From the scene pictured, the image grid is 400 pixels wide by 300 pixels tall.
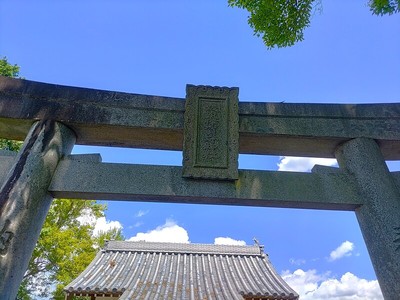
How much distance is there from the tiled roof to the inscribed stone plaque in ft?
19.5

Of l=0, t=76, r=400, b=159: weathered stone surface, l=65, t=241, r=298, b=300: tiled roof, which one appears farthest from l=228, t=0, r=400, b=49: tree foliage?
l=65, t=241, r=298, b=300: tiled roof

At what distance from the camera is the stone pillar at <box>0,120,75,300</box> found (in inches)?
99.0

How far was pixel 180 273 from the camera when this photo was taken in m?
10.2

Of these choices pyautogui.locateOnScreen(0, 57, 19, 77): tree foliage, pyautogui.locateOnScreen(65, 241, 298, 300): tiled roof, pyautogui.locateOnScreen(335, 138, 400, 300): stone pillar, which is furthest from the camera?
pyautogui.locateOnScreen(0, 57, 19, 77): tree foliage

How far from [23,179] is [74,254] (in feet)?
46.2

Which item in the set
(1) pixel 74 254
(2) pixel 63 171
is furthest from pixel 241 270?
(2) pixel 63 171

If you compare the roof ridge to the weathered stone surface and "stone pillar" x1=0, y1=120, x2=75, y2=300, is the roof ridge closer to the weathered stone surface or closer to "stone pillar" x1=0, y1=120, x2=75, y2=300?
the weathered stone surface

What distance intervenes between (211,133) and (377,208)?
5.69ft

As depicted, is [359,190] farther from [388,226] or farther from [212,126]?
[212,126]

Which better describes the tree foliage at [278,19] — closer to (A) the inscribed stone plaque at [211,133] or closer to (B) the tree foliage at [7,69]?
(A) the inscribed stone plaque at [211,133]

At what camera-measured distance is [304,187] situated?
3090 millimetres

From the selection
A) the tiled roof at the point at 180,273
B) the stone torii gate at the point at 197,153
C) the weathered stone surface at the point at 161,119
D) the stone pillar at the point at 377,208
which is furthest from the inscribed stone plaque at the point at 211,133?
the tiled roof at the point at 180,273

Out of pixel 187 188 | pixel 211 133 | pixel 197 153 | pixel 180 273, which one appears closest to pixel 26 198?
pixel 187 188

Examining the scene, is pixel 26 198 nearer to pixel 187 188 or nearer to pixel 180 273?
pixel 187 188
